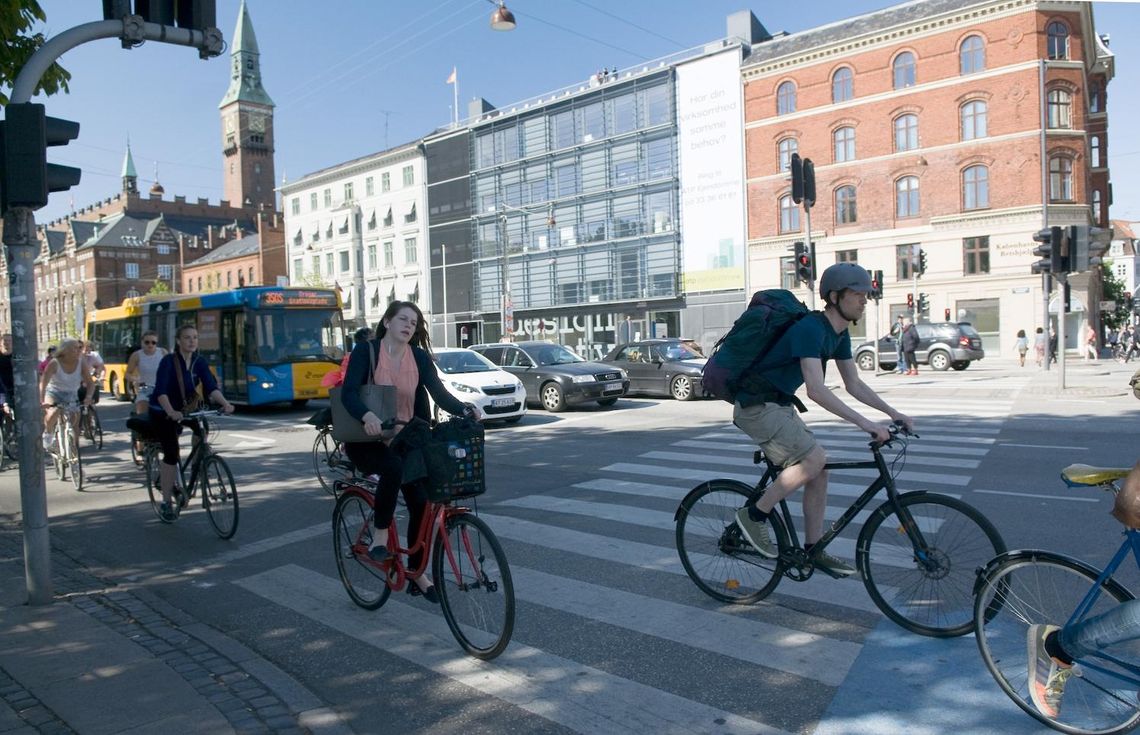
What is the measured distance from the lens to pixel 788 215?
44.4 meters

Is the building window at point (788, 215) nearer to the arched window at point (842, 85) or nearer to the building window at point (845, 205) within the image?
the building window at point (845, 205)

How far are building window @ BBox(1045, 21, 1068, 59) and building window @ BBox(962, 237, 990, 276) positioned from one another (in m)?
8.13

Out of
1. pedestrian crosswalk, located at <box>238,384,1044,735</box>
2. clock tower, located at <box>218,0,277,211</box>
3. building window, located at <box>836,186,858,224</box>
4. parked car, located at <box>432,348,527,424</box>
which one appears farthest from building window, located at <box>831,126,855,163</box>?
clock tower, located at <box>218,0,277,211</box>

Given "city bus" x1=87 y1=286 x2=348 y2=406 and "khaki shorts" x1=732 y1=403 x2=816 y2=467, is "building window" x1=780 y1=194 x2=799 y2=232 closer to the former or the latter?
"city bus" x1=87 y1=286 x2=348 y2=406

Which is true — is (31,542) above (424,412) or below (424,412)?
below

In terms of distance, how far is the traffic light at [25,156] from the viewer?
17.2 feet

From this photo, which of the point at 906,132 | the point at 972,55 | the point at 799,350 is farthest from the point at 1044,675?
the point at 906,132

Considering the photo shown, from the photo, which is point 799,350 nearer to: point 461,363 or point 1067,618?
point 1067,618

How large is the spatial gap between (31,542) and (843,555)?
16.0 ft

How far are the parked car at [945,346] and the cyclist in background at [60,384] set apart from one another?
2484 centimetres

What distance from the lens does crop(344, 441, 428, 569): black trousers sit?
4.67 metres

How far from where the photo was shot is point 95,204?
121875 mm

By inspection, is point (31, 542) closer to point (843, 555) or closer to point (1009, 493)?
point (843, 555)

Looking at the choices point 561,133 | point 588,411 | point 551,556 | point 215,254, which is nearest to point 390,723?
point 551,556
